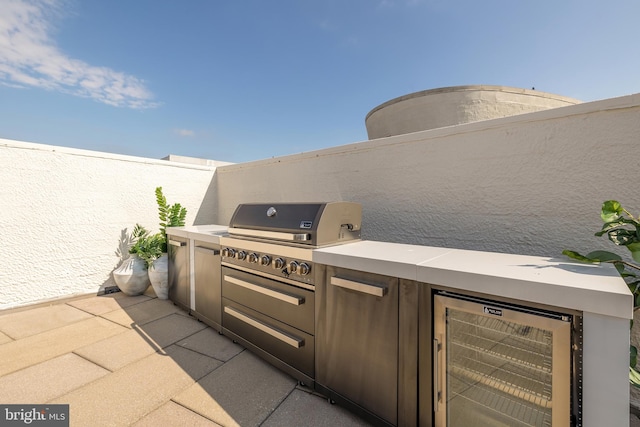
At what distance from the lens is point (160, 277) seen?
12.8ft

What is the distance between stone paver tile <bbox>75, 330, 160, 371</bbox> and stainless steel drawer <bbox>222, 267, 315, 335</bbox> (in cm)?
87

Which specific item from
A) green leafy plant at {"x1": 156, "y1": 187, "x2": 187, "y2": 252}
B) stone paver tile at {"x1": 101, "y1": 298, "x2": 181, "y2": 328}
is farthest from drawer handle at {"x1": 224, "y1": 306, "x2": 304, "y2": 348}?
green leafy plant at {"x1": 156, "y1": 187, "x2": 187, "y2": 252}

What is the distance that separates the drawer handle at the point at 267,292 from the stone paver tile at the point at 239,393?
648mm

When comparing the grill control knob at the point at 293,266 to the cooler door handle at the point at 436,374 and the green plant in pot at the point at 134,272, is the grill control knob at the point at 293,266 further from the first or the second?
the green plant in pot at the point at 134,272

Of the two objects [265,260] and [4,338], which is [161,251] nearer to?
[4,338]

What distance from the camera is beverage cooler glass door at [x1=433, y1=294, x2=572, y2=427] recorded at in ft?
3.64

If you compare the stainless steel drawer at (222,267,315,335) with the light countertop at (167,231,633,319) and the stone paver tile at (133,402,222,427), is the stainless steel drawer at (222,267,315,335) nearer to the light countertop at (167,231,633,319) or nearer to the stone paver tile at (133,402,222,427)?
the light countertop at (167,231,633,319)

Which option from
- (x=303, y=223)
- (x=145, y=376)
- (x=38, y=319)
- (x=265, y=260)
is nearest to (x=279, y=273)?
(x=265, y=260)

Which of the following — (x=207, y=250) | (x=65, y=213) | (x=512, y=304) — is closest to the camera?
(x=512, y=304)

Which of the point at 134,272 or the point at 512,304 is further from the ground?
the point at 512,304

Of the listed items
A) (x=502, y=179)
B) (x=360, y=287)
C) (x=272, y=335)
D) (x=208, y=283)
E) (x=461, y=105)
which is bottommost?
(x=272, y=335)

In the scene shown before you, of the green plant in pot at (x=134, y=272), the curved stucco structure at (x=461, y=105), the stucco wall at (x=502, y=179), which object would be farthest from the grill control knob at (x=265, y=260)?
the curved stucco structure at (x=461, y=105)

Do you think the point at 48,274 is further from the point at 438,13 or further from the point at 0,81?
the point at 438,13

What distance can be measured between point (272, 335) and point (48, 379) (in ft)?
5.84
